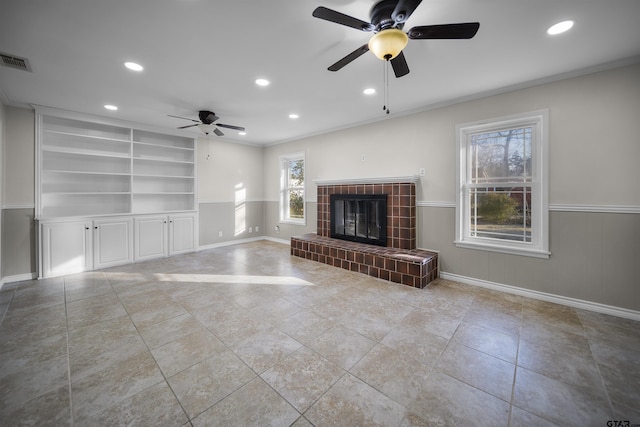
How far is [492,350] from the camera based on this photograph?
2070mm

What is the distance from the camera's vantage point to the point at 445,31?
174cm

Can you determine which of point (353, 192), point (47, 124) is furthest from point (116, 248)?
point (353, 192)

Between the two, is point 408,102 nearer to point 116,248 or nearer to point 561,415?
point 561,415

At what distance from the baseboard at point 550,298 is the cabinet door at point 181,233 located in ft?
15.8

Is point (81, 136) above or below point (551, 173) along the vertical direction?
above

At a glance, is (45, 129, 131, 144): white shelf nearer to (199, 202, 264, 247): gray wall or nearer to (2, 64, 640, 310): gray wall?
(2, 64, 640, 310): gray wall

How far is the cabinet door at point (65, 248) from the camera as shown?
3818mm

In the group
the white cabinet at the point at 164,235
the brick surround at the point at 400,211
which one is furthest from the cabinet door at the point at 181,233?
the brick surround at the point at 400,211

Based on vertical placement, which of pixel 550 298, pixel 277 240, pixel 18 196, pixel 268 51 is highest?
pixel 268 51

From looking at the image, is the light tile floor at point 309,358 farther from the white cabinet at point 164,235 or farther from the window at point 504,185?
the white cabinet at point 164,235

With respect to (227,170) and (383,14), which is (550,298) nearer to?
(383,14)

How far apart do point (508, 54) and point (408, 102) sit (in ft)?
4.45

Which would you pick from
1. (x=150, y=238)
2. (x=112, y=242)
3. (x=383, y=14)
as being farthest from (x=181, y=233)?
(x=383, y=14)

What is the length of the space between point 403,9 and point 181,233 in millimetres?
5266
